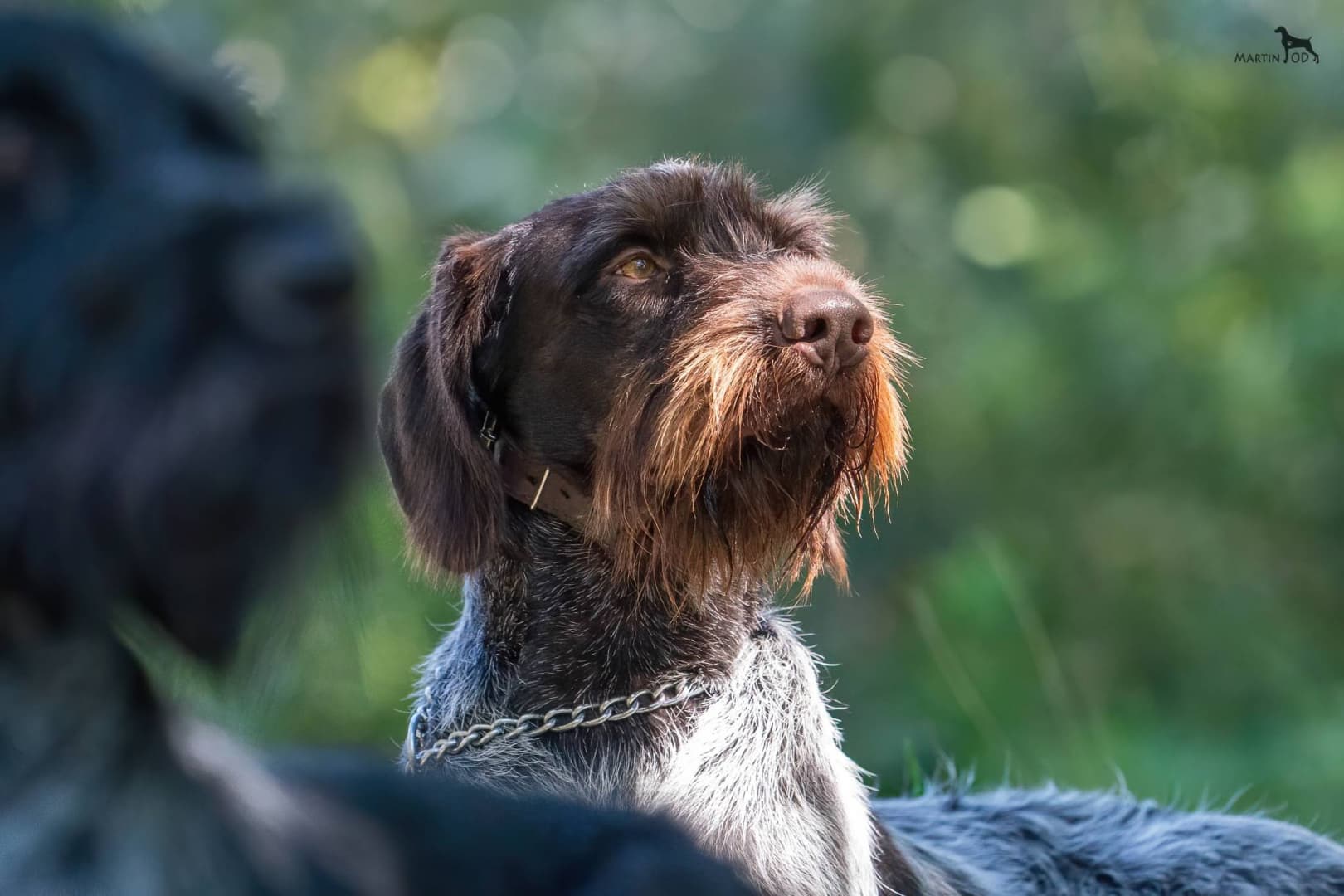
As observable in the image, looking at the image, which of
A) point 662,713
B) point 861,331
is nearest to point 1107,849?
point 662,713

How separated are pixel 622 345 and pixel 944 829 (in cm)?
168

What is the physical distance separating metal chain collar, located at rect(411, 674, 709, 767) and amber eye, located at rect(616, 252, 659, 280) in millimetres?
906

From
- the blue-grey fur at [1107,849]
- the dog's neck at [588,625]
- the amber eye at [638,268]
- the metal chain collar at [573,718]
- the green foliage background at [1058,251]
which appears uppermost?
the green foliage background at [1058,251]

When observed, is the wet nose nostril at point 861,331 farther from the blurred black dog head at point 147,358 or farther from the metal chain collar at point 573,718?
the blurred black dog head at point 147,358

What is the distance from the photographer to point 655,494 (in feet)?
11.1

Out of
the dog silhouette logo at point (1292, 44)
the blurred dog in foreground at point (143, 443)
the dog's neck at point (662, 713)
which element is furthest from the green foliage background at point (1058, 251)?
the blurred dog in foreground at point (143, 443)

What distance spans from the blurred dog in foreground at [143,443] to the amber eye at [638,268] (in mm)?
1826

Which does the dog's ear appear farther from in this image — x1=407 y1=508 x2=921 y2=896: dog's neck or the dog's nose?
the dog's nose

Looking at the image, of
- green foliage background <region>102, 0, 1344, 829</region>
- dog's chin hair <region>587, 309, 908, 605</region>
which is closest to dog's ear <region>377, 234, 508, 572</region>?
dog's chin hair <region>587, 309, 908, 605</region>

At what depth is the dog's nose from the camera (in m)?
3.25

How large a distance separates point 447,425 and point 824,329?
0.86m

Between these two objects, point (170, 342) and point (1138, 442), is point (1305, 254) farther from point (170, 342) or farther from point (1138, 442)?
point (170, 342)

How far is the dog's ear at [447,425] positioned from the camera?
11.2ft

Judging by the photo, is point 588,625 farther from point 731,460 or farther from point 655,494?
point 731,460
